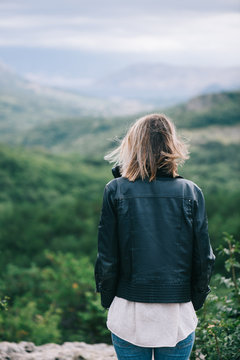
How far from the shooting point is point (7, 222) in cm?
3091

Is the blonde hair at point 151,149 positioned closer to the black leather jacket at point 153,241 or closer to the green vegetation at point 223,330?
the black leather jacket at point 153,241

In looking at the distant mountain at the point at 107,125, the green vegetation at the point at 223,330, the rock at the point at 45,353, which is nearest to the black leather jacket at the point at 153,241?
the green vegetation at the point at 223,330

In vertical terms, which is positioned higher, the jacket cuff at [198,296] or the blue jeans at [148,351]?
the jacket cuff at [198,296]

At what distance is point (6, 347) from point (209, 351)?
2.24 meters

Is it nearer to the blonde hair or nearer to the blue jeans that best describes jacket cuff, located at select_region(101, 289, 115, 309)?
the blue jeans

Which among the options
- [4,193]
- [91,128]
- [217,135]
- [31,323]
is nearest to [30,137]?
[91,128]

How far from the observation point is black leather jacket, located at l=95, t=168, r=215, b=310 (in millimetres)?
2121

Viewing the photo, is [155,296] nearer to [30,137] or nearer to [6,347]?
[6,347]

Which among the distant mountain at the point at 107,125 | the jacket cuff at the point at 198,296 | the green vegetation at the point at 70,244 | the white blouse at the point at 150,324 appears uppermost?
the distant mountain at the point at 107,125

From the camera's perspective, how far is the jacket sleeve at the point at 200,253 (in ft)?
7.18

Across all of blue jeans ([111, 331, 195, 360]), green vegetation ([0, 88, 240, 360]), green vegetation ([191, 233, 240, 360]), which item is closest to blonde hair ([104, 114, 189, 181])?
green vegetation ([0, 88, 240, 360])

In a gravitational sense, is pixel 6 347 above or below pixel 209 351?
below

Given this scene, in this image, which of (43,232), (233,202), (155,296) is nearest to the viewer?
(155,296)

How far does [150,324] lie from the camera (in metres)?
2.12
